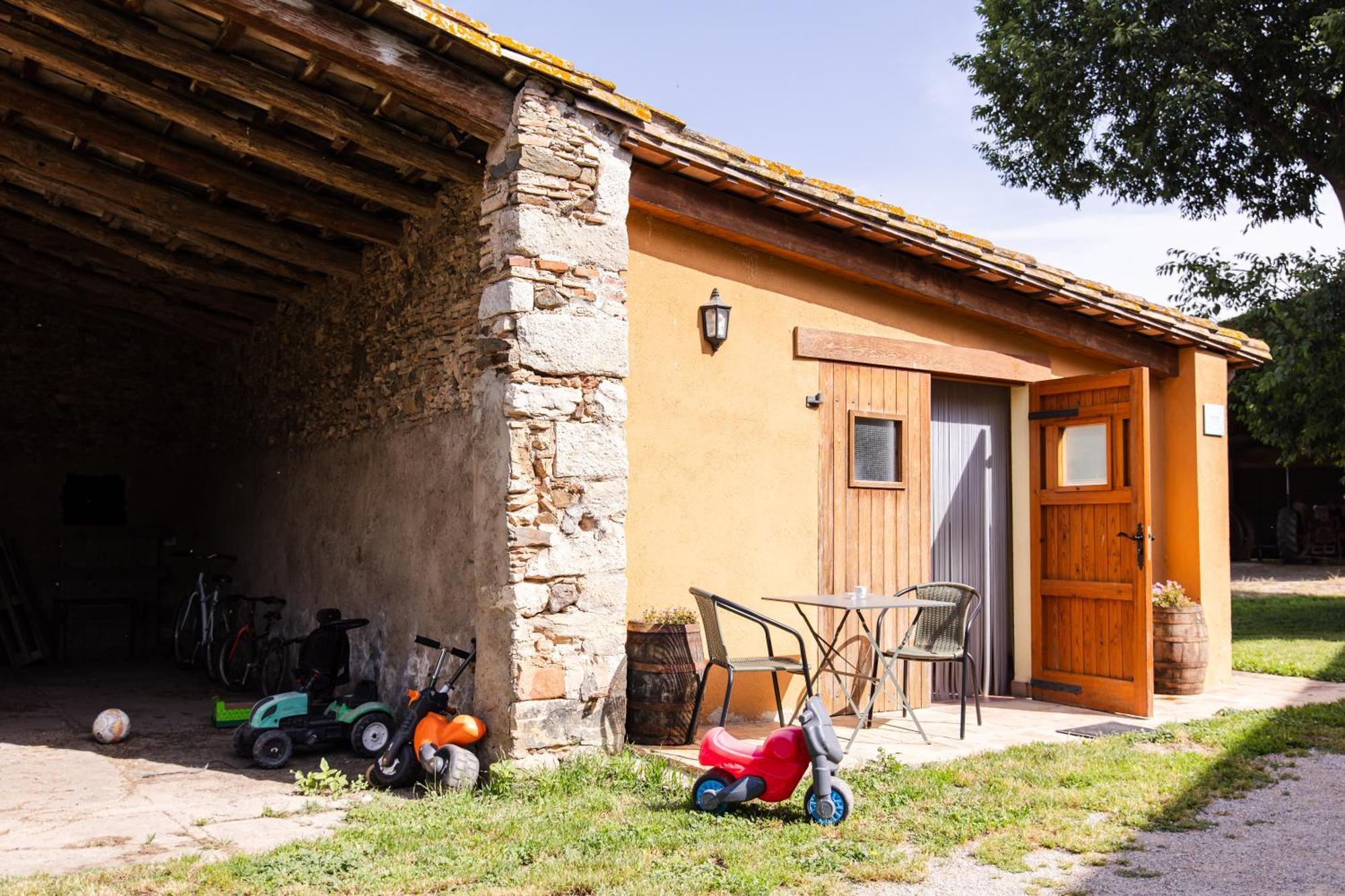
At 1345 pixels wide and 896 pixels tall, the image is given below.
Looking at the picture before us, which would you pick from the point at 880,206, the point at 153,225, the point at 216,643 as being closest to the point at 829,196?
the point at 880,206

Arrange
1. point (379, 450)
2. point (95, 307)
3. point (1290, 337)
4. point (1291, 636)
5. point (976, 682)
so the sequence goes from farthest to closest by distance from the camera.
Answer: point (1290, 337) < point (1291, 636) < point (95, 307) < point (379, 450) < point (976, 682)

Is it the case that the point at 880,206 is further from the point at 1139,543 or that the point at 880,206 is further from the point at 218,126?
the point at 218,126

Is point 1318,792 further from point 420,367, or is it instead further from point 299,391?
point 299,391

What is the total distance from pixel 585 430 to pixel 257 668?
4.39 metres

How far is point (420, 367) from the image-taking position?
6.33 metres

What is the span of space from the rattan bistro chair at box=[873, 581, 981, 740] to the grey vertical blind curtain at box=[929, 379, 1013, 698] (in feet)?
2.26

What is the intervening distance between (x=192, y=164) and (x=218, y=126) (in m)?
0.82

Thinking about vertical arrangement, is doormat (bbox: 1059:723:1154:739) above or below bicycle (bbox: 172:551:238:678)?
below

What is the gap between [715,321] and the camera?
6.27 meters

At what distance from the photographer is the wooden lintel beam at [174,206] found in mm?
6574

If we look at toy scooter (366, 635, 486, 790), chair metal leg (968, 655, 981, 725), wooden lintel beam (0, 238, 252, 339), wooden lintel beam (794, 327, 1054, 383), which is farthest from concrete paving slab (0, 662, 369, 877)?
wooden lintel beam (0, 238, 252, 339)

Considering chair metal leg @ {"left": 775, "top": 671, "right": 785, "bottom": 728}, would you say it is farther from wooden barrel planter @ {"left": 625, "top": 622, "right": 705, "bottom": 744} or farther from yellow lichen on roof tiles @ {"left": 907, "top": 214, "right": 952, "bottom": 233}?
yellow lichen on roof tiles @ {"left": 907, "top": 214, "right": 952, "bottom": 233}

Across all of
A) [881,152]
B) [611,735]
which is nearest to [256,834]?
[611,735]

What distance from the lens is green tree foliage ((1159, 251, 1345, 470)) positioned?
12.1 metres
